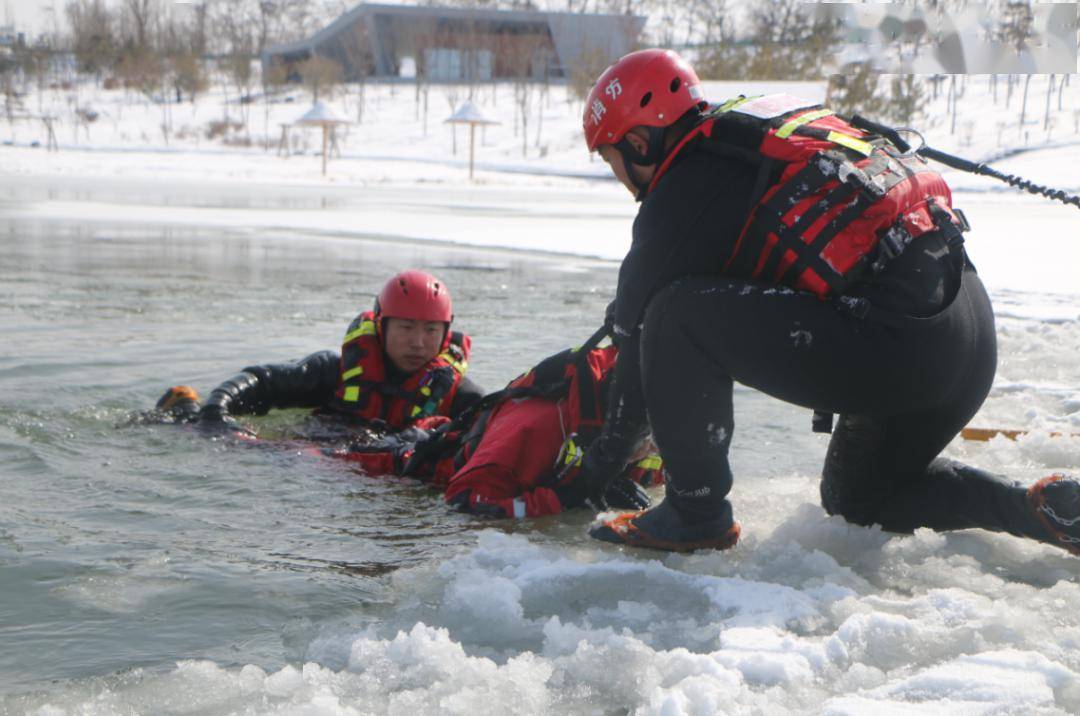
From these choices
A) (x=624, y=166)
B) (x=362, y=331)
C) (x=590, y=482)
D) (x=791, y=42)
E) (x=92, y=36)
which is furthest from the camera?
(x=92, y=36)

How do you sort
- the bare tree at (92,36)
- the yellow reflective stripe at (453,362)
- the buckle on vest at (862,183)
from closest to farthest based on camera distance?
the buckle on vest at (862,183) < the yellow reflective stripe at (453,362) < the bare tree at (92,36)

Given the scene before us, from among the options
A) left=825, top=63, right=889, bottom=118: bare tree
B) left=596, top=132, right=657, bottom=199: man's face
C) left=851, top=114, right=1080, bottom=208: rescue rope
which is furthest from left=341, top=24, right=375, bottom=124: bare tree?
left=596, top=132, right=657, bottom=199: man's face

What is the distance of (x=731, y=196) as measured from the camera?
10.1ft

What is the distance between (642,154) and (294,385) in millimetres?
2999

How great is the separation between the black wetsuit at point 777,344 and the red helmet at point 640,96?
7.8 inches

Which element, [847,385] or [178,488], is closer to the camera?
[847,385]

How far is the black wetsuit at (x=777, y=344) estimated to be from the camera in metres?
3.04

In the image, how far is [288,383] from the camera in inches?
231

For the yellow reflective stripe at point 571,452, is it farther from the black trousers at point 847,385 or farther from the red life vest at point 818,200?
the red life vest at point 818,200

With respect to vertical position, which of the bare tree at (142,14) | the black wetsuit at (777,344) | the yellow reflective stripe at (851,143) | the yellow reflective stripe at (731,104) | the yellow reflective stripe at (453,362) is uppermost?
the bare tree at (142,14)

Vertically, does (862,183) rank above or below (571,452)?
above

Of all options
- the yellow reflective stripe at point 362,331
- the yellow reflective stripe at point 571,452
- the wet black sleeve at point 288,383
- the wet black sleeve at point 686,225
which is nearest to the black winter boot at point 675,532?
the wet black sleeve at point 686,225

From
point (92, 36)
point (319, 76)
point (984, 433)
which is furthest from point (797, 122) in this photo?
point (92, 36)

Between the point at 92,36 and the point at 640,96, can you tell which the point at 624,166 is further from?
the point at 92,36
